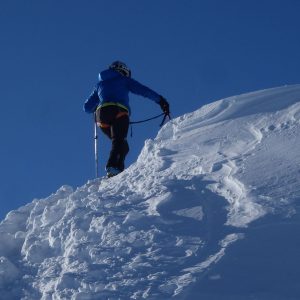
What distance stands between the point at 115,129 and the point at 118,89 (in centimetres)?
65

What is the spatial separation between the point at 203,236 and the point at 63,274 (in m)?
1.18

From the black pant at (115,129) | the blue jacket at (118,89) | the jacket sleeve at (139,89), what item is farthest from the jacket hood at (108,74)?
the black pant at (115,129)

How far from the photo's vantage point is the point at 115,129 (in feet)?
30.9

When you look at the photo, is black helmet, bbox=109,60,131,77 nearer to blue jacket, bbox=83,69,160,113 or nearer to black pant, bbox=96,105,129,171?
blue jacket, bbox=83,69,160,113

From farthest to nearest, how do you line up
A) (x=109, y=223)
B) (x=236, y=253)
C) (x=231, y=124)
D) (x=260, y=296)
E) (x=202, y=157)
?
(x=231, y=124) → (x=202, y=157) → (x=109, y=223) → (x=236, y=253) → (x=260, y=296)

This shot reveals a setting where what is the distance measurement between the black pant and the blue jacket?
0.16 m

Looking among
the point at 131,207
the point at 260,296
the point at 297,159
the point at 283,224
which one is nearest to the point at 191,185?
the point at 131,207

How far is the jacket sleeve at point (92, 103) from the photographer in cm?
1028

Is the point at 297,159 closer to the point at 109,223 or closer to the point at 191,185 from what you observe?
the point at 191,185

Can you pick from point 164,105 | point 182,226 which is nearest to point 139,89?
point 164,105

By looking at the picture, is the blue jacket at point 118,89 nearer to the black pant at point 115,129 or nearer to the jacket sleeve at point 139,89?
the jacket sleeve at point 139,89

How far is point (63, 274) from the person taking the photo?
5664 mm

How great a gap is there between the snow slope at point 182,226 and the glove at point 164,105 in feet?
4.42

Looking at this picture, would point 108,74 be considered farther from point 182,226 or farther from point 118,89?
point 182,226
